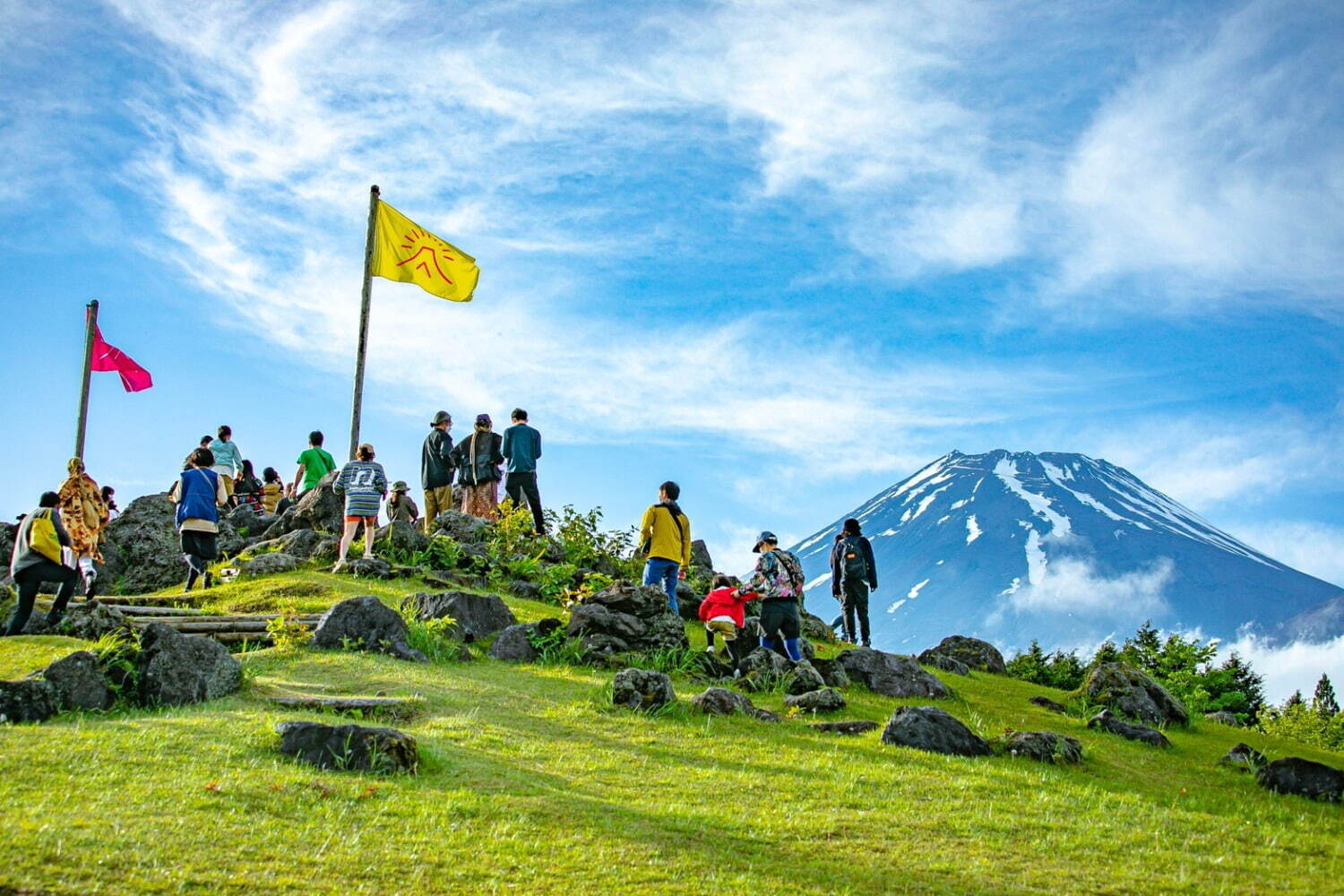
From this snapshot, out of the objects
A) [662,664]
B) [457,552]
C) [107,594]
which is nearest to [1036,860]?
[662,664]

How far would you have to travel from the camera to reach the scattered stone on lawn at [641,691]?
11.6m

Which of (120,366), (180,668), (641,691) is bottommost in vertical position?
(641,691)

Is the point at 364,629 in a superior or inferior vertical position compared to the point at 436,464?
inferior

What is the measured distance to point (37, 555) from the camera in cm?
1406

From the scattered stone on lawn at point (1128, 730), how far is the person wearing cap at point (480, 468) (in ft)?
45.9

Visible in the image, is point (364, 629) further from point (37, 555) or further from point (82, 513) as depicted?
point (82, 513)

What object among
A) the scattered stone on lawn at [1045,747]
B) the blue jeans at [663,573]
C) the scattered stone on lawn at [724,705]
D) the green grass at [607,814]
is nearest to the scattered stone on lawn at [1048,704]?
the green grass at [607,814]

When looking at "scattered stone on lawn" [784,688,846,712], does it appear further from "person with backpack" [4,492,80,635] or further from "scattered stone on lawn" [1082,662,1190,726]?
"person with backpack" [4,492,80,635]

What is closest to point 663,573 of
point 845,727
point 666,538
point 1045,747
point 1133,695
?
point 666,538

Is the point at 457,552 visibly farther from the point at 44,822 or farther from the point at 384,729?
the point at 44,822

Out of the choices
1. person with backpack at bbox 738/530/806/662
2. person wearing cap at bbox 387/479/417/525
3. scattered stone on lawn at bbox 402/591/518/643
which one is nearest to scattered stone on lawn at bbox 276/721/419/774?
scattered stone on lawn at bbox 402/591/518/643

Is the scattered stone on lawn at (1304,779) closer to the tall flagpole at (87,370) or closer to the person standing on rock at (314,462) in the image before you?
the person standing on rock at (314,462)

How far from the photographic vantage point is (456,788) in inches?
314

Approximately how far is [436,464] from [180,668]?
1376 cm
